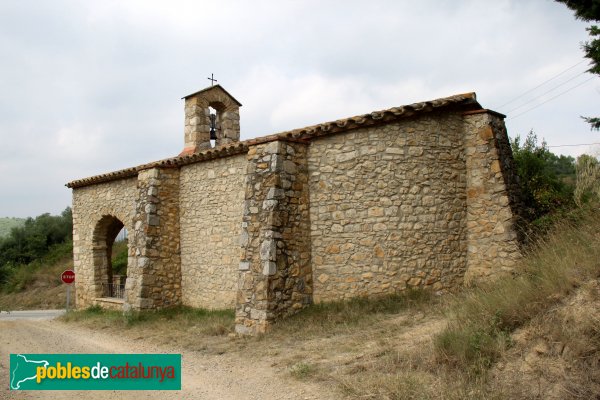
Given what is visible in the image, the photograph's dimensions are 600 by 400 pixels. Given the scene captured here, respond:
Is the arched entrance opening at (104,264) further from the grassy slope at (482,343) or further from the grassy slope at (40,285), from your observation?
the grassy slope at (482,343)

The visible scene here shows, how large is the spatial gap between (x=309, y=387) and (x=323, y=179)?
15.2 ft

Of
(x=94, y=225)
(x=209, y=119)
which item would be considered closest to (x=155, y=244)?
(x=94, y=225)

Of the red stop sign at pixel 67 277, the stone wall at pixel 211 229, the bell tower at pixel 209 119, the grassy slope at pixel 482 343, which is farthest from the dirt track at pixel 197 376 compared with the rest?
the bell tower at pixel 209 119

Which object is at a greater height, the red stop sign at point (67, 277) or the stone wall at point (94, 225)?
the stone wall at point (94, 225)

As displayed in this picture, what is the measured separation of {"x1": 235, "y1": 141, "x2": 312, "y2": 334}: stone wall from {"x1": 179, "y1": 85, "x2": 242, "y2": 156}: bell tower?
5710 mm

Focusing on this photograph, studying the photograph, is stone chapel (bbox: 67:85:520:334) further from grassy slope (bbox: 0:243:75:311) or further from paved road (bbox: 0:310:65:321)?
grassy slope (bbox: 0:243:75:311)

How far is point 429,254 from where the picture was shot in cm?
845

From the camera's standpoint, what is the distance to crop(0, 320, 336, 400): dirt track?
5465mm

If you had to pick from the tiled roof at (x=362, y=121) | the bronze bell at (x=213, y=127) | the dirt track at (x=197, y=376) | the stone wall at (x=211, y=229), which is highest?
the bronze bell at (x=213, y=127)

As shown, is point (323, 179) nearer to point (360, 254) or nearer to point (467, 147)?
point (360, 254)

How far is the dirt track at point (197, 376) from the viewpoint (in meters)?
5.46

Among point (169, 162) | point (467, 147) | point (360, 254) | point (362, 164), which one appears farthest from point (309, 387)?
point (169, 162)

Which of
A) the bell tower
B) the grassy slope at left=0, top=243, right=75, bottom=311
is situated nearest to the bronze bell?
the bell tower

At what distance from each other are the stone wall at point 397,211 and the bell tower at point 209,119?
270 inches
